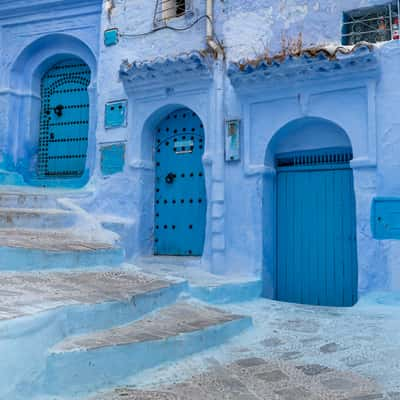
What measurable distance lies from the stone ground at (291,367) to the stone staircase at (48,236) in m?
1.59

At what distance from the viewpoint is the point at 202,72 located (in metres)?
6.91

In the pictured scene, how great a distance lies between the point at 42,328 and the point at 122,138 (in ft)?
17.6

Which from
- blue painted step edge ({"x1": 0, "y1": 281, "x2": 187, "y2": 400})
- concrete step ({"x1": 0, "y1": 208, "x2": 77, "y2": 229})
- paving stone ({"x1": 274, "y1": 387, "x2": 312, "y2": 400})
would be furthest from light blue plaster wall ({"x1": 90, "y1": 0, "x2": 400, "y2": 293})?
blue painted step edge ({"x1": 0, "y1": 281, "x2": 187, "y2": 400})

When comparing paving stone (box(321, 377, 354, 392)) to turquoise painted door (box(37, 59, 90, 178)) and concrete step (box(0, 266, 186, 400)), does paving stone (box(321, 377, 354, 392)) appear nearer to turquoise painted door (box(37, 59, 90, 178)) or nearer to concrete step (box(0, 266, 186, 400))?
concrete step (box(0, 266, 186, 400))

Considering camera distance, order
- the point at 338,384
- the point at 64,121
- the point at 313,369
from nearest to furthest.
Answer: the point at 338,384 < the point at 313,369 < the point at 64,121

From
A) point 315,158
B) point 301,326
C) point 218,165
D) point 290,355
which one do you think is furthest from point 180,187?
point 290,355

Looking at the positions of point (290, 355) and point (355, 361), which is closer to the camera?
point (355, 361)

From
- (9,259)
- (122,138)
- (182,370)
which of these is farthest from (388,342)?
(122,138)

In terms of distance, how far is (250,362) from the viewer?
338 cm

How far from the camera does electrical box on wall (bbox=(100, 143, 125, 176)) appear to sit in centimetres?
764

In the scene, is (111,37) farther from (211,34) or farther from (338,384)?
(338,384)

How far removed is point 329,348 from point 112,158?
4951mm

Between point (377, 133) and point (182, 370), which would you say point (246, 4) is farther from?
point (182, 370)

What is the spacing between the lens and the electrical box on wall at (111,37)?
7957mm
